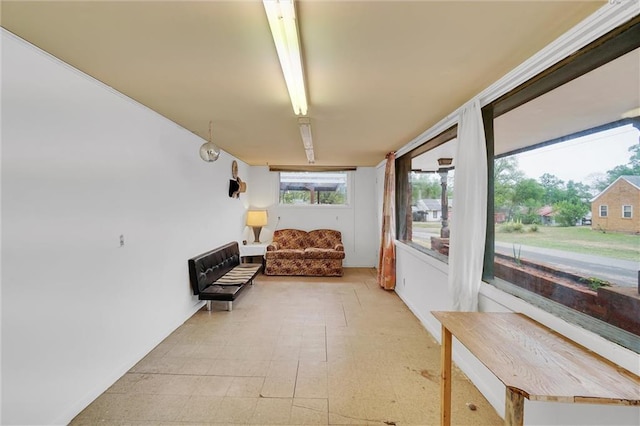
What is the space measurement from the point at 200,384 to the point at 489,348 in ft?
6.80

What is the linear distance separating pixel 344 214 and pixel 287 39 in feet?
17.3

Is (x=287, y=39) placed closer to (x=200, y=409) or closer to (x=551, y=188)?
(x=551, y=188)

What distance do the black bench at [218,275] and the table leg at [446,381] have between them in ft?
8.74

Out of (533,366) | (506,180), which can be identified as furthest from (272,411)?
(506,180)

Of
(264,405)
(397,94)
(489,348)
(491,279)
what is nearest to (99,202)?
(264,405)

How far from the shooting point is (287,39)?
1423 mm

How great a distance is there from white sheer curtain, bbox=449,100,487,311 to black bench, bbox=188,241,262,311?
267 centimetres

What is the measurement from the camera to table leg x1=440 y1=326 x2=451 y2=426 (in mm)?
1644

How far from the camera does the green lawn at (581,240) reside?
1305mm

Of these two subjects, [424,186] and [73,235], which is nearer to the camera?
[73,235]

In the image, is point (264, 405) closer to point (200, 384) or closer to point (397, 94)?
point (200, 384)

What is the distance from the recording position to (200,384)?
7.20 ft

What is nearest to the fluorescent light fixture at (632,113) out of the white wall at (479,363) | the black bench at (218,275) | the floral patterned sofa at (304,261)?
the white wall at (479,363)

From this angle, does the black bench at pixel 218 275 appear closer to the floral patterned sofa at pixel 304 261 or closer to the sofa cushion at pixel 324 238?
the floral patterned sofa at pixel 304 261
